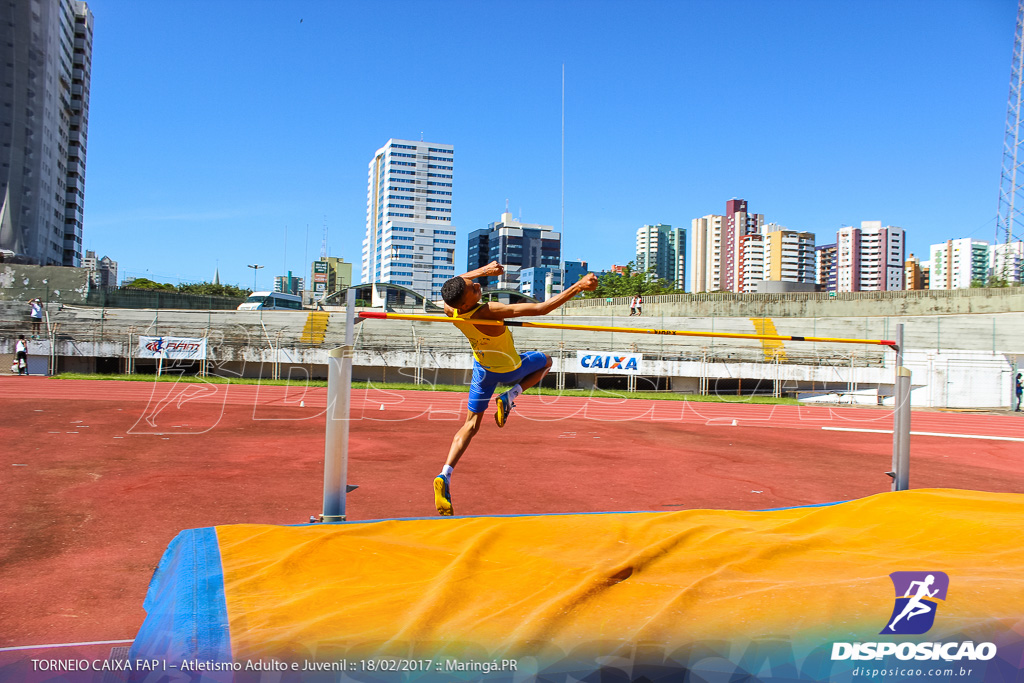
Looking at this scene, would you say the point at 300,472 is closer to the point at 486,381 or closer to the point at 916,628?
the point at 486,381

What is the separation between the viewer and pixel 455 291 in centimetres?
413

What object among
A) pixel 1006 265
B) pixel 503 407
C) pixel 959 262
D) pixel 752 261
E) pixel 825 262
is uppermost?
pixel 825 262

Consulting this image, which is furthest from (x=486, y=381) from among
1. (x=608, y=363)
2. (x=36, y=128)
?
(x=36, y=128)

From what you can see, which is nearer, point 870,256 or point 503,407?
point 503,407

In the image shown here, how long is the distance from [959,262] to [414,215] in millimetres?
141268

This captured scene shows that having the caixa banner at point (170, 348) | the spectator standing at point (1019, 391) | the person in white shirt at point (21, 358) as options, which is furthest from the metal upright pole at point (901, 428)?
the person in white shirt at point (21, 358)

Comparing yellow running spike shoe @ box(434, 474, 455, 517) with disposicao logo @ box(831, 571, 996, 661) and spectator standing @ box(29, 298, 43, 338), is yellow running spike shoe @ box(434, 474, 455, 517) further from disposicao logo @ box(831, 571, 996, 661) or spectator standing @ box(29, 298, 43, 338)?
spectator standing @ box(29, 298, 43, 338)

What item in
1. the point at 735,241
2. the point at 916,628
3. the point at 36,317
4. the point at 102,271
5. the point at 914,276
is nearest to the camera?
the point at 916,628

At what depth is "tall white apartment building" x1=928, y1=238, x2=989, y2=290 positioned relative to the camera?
525 ft

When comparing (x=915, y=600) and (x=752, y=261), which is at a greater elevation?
(x=752, y=261)

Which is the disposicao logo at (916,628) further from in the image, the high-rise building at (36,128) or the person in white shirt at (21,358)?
the high-rise building at (36,128)

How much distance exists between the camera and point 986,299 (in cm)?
2623

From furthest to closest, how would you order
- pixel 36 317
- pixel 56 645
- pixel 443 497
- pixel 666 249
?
pixel 666 249, pixel 36 317, pixel 443 497, pixel 56 645

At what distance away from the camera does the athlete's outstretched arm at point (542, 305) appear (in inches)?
150
